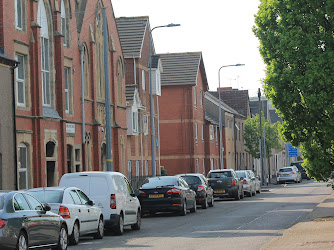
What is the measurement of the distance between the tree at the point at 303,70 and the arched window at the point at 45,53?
12.2 metres

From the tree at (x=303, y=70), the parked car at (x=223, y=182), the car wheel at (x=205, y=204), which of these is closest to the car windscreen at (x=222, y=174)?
the parked car at (x=223, y=182)

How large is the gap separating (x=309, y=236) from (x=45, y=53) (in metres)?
20.2

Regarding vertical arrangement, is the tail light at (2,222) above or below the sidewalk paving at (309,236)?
above

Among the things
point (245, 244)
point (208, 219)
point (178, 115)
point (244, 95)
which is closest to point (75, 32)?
point (208, 219)

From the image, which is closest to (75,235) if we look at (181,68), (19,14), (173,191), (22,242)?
(22,242)

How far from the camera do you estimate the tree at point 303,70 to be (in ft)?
79.5

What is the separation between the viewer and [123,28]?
57469 millimetres

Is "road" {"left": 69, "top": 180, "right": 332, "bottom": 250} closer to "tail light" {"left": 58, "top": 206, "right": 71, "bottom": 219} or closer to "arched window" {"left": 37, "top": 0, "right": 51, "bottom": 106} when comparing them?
"tail light" {"left": 58, "top": 206, "right": 71, "bottom": 219}

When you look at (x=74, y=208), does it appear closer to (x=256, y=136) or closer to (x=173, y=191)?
(x=173, y=191)

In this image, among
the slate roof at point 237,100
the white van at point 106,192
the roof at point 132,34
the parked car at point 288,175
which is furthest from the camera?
the slate roof at point 237,100

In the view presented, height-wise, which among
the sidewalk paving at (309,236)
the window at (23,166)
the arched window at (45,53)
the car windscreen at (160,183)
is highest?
the arched window at (45,53)

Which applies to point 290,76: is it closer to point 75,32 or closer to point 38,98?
point 38,98

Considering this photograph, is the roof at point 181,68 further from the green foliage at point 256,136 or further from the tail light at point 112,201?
the tail light at point 112,201

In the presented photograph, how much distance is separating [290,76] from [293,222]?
15.0ft
